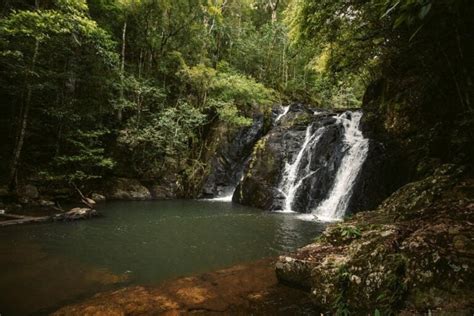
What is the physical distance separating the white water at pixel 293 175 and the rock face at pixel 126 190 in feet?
22.5

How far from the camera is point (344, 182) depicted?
39.5ft

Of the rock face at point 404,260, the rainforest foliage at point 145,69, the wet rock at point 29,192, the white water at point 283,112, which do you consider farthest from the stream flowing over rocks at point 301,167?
the wet rock at point 29,192

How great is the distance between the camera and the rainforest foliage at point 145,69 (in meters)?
6.80

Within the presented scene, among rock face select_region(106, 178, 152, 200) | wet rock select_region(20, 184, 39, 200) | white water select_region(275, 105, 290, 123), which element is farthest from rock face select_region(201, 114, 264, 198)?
wet rock select_region(20, 184, 39, 200)

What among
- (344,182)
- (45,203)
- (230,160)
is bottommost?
(45,203)

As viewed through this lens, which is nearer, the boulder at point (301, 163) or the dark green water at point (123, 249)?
the dark green water at point (123, 249)

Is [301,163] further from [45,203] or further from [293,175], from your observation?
[45,203]

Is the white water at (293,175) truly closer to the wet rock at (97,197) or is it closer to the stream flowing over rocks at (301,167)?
the stream flowing over rocks at (301,167)

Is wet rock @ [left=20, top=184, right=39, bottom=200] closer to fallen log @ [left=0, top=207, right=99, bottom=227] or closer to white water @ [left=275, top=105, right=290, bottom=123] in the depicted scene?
fallen log @ [left=0, top=207, right=99, bottom=227]

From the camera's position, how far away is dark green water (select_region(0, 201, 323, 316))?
4965mm

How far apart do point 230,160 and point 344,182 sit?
7.32m

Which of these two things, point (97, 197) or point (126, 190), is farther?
point (126, 190)

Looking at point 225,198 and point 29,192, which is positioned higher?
point 29,192

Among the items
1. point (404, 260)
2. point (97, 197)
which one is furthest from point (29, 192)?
point (404, 260)
